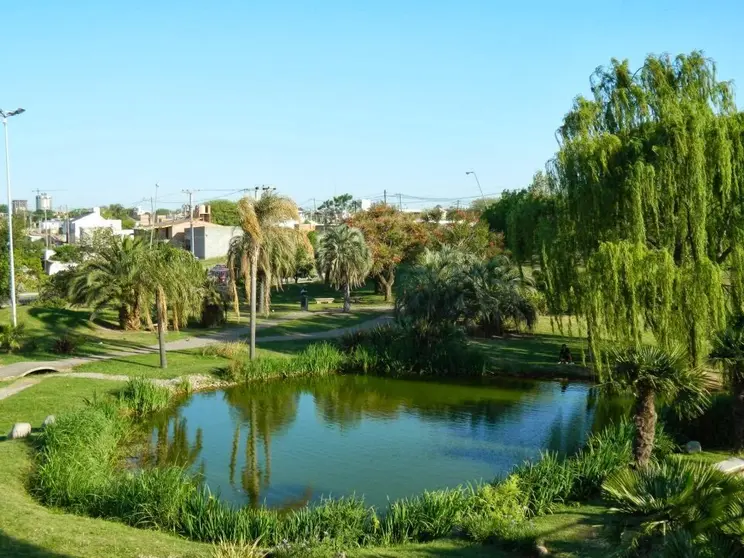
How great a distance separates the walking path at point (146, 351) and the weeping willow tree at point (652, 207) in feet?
40.0

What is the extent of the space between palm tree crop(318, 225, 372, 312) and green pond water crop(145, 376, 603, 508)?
1563 centimetres

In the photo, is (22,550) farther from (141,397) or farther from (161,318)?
(161,318)

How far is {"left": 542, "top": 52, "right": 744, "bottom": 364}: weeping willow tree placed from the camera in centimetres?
1875

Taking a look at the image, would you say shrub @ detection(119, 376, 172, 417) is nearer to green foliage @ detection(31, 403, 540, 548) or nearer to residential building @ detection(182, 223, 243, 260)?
green foliage @ detection(31, 403, 540, 548)

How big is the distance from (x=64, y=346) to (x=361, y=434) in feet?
46.7

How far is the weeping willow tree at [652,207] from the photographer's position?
18750 mm

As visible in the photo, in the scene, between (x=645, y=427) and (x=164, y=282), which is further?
(x=164, y=282)

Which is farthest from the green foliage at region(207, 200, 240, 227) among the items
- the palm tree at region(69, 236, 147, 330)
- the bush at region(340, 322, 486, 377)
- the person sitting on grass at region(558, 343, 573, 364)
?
the person sitting on grass at region(558, 343, 573, 364)

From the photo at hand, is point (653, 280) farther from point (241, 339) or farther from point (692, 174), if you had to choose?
point (241, 339)

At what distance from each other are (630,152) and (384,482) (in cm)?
1226

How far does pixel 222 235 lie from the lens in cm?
7631

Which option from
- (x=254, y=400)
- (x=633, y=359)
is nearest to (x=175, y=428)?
(x=254, y=400)

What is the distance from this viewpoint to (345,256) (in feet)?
138

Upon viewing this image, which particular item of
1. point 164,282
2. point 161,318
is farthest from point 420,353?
point 164,282
